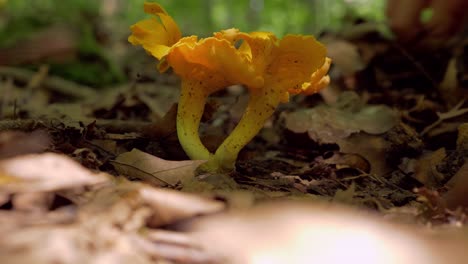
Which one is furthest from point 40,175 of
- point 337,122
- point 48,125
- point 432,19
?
point 432,19

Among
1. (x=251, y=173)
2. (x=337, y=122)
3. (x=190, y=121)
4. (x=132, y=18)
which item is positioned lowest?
(x=251, y=173)

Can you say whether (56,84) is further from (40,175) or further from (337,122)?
(40,175)

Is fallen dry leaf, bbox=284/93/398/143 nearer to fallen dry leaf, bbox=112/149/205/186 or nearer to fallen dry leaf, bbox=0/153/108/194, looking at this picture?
fallen dry leaf, bbox=112/149/205/186

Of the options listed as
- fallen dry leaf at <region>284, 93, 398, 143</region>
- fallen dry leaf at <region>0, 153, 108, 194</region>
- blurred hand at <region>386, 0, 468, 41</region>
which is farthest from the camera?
blurred hand at <region>386, 0, 468, 41</region>

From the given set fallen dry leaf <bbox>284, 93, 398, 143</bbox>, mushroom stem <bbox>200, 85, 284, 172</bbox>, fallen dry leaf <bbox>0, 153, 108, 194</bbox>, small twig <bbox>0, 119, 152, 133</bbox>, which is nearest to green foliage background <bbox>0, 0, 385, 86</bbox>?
fallen dry leaf <bbox>284, 93, 398, 143</bbox>

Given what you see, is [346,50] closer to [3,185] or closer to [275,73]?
[275,73]

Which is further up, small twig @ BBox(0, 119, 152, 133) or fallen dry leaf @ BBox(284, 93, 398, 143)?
fallen dry leaf @ BBox(284, 93, 398, 143)

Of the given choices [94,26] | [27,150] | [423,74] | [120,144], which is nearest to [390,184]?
[120,144]
